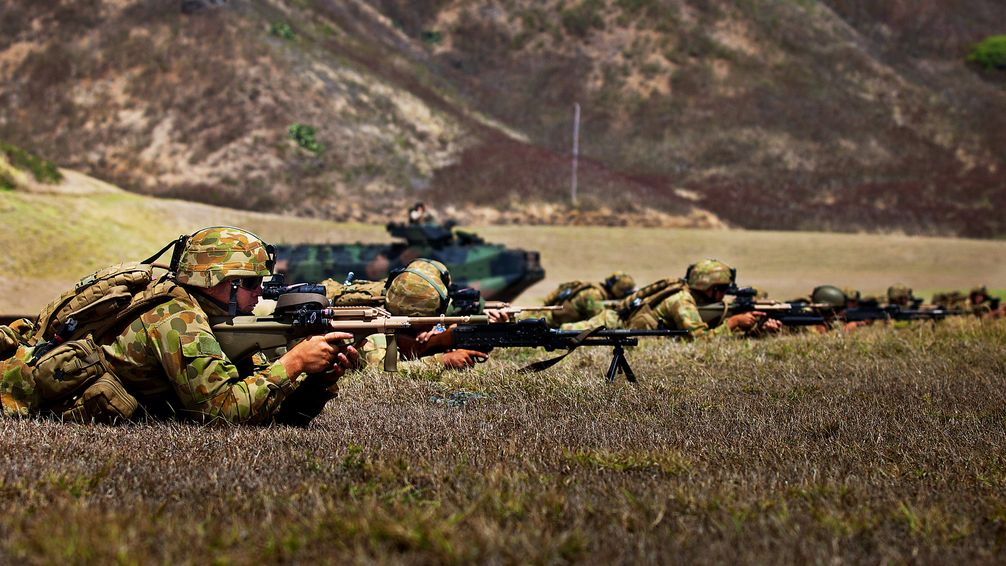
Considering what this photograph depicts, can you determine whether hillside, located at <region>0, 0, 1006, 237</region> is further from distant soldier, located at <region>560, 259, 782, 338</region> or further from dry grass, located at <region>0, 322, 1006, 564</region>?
dry grass, located at <region>0, 322, 1006, 564</region>

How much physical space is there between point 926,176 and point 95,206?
41.8 m

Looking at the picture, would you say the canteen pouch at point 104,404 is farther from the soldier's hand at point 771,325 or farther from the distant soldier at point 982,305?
the distant soldier at point 982,305

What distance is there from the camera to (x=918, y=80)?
68938 millimetres

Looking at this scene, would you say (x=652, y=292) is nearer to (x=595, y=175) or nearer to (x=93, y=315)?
(x=93, y=315)

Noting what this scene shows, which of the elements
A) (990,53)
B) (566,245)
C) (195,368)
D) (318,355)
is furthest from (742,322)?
(990,53)

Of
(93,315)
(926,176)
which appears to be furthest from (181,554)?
(926,176)

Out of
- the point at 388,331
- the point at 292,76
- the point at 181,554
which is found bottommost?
the point at 181,554

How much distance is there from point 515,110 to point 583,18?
10.2 meters

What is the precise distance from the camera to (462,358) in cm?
1030

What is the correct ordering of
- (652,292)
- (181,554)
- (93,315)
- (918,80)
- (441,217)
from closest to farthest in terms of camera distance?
(181,554) < (93,315) < (652,292) < (441,217) < (918,80)

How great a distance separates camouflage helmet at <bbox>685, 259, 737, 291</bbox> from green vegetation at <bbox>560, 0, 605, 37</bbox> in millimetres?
58123

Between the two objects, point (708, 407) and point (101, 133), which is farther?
point (101, 133)

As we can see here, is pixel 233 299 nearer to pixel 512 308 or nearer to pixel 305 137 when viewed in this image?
pixel 512 308

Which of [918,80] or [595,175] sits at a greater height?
[918,80]
